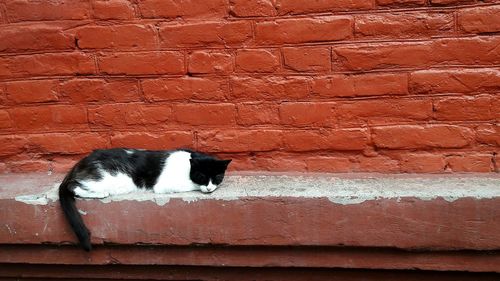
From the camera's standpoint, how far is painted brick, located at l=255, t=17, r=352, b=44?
8.01ft

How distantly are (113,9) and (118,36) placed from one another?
16 cm

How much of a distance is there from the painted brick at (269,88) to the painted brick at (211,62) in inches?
3.5

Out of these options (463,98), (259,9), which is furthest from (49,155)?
(463,98)

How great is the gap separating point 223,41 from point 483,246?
5.91 feet

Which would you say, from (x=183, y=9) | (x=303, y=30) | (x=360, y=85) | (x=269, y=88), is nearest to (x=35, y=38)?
(x=183, y=9)

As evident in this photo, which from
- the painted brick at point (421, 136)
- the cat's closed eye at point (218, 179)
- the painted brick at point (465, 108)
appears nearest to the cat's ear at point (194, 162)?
the cat's closed eye at point (218, 179)

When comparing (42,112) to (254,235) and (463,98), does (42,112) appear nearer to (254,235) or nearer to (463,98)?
(254,235)

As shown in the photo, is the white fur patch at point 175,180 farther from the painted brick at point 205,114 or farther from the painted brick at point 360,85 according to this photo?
the painted brick at point 360,85

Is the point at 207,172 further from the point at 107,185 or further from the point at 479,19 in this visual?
the point at 479,19

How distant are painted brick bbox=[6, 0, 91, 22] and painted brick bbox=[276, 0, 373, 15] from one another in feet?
3.82

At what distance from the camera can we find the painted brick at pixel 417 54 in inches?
93.4

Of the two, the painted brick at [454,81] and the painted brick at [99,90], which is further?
the painted brick at [99,90]

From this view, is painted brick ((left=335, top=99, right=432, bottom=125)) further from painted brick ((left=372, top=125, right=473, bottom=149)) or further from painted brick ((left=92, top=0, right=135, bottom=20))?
painted brick ((left=92, top=0, right=135, bottom=20))

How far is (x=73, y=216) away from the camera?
92.7 inches
